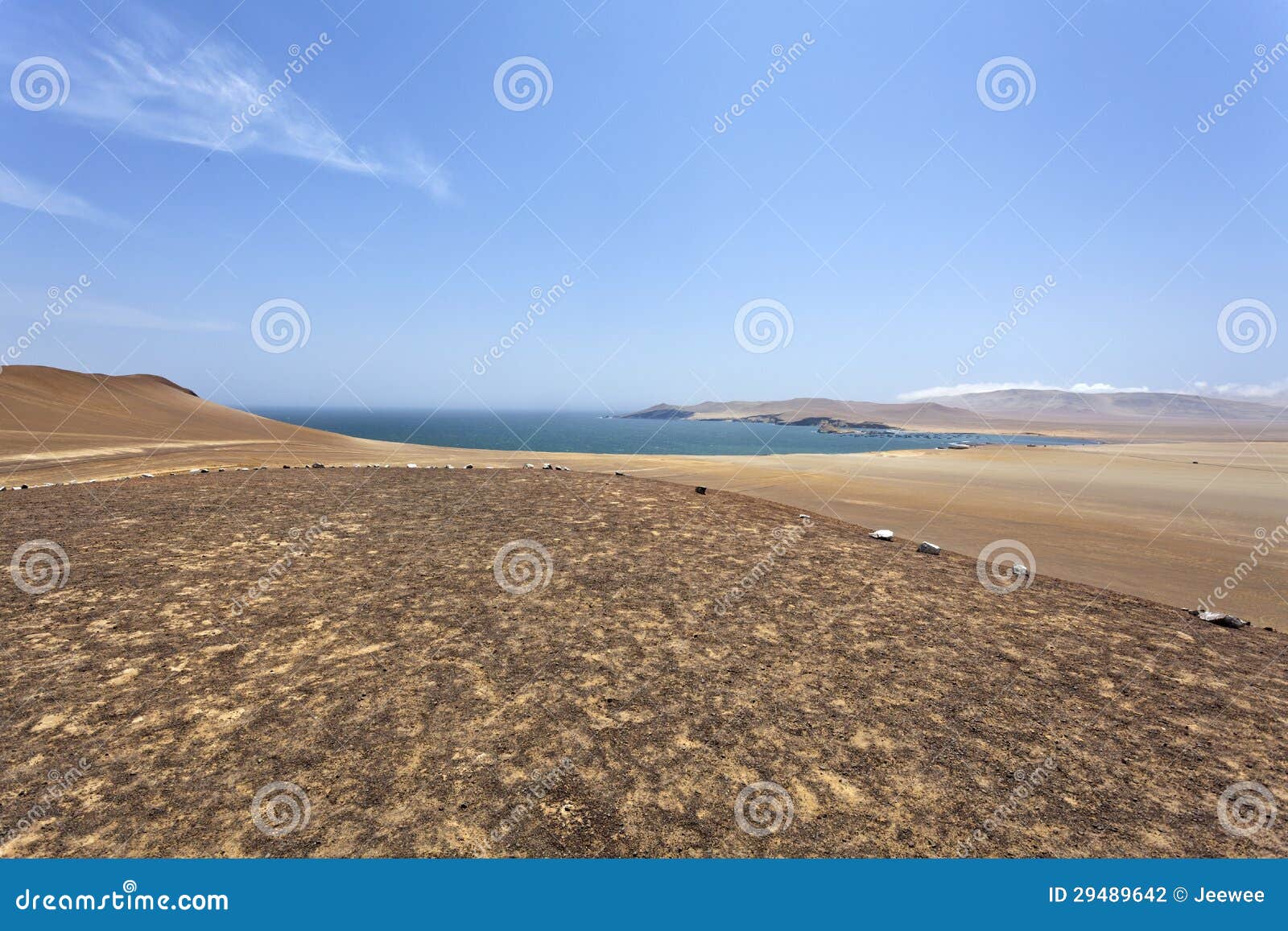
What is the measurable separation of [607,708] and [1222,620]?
10055 millimetres

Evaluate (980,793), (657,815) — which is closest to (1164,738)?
(980,793)

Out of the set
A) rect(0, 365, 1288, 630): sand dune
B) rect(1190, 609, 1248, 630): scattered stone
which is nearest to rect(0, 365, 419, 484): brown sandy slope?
rect(0, 365, 1288, 630): sand dune

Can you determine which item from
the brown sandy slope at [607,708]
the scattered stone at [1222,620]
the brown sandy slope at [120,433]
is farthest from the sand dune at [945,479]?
the brown sandy slope at [607,708]

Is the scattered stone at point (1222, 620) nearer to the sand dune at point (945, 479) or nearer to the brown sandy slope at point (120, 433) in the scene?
the sand dune at point (945, 479)

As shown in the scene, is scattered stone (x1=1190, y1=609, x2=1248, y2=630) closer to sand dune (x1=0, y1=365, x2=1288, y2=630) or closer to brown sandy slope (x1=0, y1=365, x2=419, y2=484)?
sand dune (x1=0, y1=365, x2=1288, y2=630)

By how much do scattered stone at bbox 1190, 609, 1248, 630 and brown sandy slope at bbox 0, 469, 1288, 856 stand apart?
0.26 m

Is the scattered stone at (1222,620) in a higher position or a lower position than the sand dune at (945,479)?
lower

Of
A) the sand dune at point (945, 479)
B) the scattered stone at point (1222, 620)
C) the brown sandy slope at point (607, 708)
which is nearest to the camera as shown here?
the brown sandy slope at point (607, 708)

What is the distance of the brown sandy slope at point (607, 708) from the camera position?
396 centimetres

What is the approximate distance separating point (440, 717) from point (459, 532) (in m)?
7.18

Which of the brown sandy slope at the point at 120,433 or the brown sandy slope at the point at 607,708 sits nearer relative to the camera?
the brown sandy slope at the point at 607,708

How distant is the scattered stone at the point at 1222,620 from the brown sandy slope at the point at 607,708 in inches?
10.1

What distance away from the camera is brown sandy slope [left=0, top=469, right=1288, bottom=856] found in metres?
3.96

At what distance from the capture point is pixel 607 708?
5.52m
